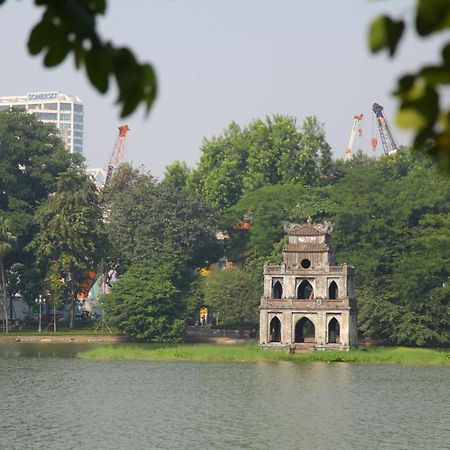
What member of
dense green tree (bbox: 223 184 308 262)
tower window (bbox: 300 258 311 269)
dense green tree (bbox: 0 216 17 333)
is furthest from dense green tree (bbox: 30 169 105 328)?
tower window (bbox: 300 258 311 269)

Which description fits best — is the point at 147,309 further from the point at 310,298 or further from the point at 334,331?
the point at 334,331

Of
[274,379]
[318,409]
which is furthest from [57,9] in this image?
[274,379]

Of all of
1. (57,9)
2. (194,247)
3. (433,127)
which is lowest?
(433,127)

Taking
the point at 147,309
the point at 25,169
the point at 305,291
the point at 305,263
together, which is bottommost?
the point at 147,309

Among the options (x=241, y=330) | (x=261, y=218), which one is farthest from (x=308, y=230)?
Answer: (x=261, y=218)

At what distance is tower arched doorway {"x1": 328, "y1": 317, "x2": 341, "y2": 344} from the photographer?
7269cm

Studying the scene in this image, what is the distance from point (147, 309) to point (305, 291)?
10.8m

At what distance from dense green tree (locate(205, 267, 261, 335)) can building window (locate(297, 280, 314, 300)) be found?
8298 mm

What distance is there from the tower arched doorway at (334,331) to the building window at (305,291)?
9.60ft

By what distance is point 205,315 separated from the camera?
379 ft

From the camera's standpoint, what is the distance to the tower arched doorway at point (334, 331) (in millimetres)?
72688

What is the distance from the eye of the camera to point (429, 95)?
10.2 ft

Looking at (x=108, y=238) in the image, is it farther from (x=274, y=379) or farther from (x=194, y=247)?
(x=274, y=379)

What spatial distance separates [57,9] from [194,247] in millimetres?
91481
